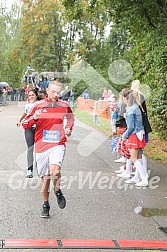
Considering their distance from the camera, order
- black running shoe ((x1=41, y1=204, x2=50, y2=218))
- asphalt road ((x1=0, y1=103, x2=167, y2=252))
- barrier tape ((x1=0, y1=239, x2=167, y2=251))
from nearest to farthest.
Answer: barrier tape ((x1=0, y1=239, x2=167, y2=251)) → asphalt road ((x1=0, y1=103, x2=167, y2=252)) → black running shoe ((x1=41, y1=204, x2=50, y2=218))

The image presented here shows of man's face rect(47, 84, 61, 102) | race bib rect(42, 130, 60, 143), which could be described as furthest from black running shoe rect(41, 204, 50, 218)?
man's face rect(47, 84, 61, 102)

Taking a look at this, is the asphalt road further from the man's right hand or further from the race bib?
the man's right hand

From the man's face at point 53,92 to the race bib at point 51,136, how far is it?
0.46 m

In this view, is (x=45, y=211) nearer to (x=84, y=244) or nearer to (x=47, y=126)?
(x=47, y=126)

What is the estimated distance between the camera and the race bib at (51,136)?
6711mm

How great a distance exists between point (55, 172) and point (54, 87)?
1200 millimetres

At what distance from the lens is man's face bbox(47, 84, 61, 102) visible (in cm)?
675

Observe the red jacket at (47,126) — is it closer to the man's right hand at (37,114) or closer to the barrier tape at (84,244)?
the man's right hand at (37,114)

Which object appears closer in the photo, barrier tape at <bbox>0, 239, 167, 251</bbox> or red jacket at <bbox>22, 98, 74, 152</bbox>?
barrier tape at <bbox>0, 239, 167, 251</bbox>

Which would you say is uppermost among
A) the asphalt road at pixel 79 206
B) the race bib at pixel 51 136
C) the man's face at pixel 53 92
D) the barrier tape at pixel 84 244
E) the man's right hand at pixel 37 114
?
the man's face at pixel 53 92

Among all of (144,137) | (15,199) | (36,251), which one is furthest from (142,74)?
(36,251)

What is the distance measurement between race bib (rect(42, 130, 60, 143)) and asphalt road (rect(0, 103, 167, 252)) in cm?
104

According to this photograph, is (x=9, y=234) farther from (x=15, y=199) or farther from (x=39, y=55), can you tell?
(x=39, y=55)

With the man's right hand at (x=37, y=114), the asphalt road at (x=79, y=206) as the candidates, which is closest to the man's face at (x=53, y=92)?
the man's right hand at (x=37, y=114)
